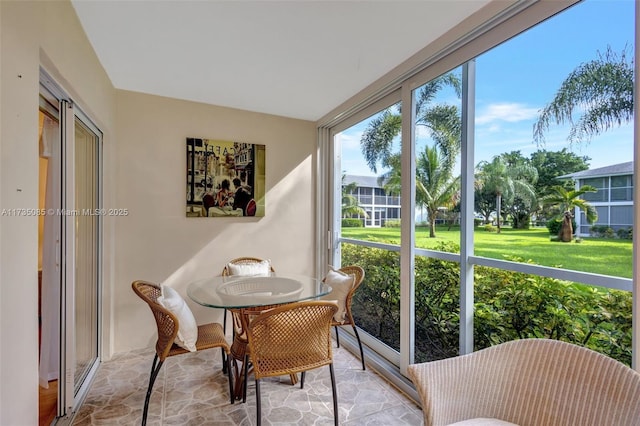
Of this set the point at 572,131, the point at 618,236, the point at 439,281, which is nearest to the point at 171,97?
the point at 439,281

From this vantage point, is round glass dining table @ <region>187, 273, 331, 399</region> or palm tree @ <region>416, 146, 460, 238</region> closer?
round glass dining table @ <region>187, 273, 331, 399</region>

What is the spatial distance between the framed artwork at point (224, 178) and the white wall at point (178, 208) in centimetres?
8

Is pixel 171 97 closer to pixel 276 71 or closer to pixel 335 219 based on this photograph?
pixel 276 71

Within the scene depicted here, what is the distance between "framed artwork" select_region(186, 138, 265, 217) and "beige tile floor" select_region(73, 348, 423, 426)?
1.57 meters

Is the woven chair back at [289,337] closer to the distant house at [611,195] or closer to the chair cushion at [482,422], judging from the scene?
the chair cushion at [482,422]

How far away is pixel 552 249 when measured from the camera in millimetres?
1656

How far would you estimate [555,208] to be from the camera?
165cm

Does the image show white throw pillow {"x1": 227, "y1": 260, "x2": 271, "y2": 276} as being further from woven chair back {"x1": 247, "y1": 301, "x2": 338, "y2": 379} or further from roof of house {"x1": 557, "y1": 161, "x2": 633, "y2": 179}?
roof of house {"x1": 557, "y1": 161, "x2": 633, "y2": 179}

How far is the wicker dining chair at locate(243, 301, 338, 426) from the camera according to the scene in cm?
173

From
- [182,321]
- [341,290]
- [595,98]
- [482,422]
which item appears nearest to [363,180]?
[341,290]

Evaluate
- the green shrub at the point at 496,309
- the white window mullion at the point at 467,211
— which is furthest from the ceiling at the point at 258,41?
the green shrub at the point at 496,309

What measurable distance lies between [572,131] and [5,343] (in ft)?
8.73

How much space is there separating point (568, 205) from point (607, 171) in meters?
0.23

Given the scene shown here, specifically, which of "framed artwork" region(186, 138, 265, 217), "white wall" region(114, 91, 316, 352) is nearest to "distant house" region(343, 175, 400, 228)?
"white wall" region(114, 91, 316, 352)
